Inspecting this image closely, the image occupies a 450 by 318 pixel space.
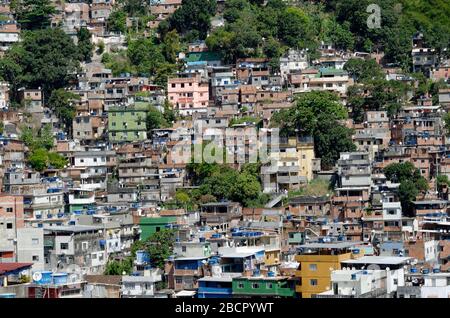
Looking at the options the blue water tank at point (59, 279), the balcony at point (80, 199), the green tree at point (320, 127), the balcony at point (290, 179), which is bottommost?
the blue water tank at point (59, 279)

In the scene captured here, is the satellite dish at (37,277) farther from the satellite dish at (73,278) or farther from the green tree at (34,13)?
the green tree at (34,13)

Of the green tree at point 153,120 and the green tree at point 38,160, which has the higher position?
the green tree at point 153,120

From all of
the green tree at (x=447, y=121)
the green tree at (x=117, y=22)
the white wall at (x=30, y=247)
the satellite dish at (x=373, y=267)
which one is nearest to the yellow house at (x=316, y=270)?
the satellite dish at (x=373, y=267)

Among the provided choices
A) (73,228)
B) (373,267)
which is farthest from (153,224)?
(373,267)

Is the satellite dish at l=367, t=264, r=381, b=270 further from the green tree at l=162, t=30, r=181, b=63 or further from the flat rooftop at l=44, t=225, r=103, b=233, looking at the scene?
the green tree at l=162, t=30, r=181, b=63

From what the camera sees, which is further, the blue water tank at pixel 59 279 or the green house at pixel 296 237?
the green house at pixel 296 237

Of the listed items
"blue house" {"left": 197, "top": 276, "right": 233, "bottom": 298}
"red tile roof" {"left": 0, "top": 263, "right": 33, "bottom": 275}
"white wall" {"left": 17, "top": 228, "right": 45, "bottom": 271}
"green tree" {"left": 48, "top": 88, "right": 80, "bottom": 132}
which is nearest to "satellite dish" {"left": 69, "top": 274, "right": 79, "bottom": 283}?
"red tile roof" {"left": 0, "top": 263, "right": 33, "bottom": 275}
